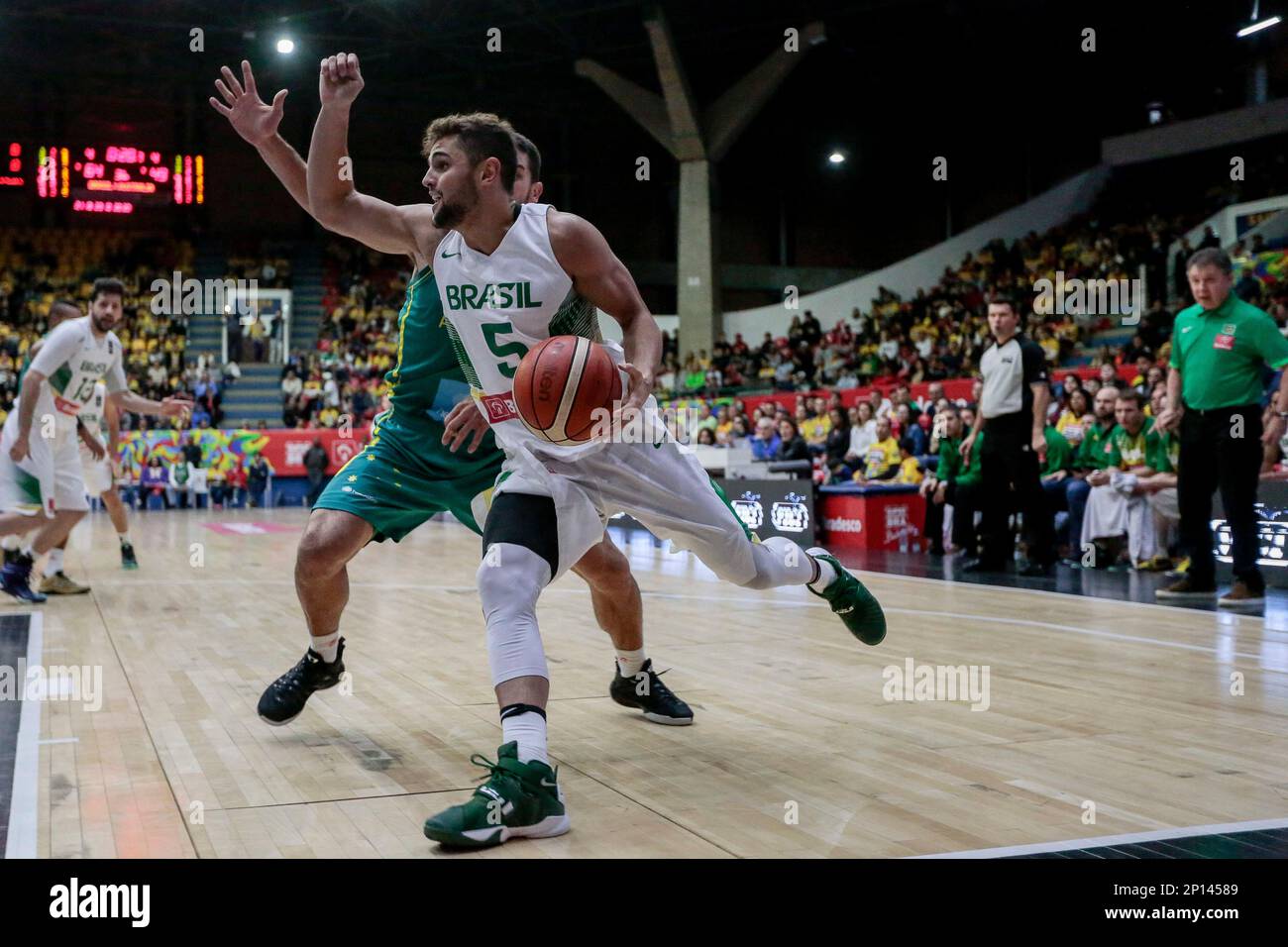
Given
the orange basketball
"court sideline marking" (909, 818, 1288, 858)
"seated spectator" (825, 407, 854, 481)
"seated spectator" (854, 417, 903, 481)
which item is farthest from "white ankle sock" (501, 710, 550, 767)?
"seated spectator" (825, 407, 854, 481)

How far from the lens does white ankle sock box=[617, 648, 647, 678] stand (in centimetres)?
405

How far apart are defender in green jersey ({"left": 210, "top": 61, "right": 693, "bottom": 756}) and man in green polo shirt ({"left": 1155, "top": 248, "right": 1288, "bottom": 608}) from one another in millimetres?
4132

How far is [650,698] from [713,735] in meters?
0.31

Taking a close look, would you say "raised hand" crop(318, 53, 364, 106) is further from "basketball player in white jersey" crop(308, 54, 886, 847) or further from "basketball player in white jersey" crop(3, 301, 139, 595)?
"basketball player in white jersey" crop(3, 301, 139, 595)

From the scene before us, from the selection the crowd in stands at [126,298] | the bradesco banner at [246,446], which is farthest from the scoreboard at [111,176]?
the bradesco banner at [246,446]

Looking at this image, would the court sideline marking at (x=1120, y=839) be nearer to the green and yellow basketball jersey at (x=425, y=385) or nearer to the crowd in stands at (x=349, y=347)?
the green and yellow basketball jersey at (x=425, y=385)

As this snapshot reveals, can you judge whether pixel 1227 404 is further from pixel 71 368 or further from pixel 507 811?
pixel 71 368

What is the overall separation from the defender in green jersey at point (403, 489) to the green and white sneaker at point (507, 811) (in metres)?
1.22

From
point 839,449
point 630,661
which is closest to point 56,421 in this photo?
point 630,661

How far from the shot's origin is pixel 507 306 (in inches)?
129
